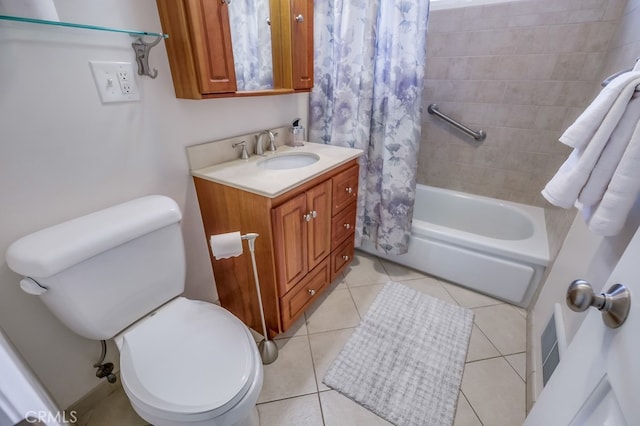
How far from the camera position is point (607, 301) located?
455 millimetres

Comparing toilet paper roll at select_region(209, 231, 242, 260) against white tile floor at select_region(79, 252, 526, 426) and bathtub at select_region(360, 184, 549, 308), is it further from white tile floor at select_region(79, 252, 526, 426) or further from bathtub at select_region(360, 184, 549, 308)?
bathtub at select_region(360, 184, 549, 308)

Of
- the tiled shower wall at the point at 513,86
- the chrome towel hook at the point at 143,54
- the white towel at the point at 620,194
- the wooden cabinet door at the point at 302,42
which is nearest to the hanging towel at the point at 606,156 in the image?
the white towel at the point at 620,194

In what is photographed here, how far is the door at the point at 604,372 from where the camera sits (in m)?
0.38

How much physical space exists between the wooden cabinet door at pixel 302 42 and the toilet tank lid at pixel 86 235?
931 millimetres

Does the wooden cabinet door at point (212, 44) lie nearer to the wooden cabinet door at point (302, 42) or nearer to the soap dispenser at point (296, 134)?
the wooden cabinet door at point (302, 42)

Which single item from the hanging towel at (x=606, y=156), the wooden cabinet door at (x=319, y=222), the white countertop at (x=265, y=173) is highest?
the hanging towel at (x=606, y=156)

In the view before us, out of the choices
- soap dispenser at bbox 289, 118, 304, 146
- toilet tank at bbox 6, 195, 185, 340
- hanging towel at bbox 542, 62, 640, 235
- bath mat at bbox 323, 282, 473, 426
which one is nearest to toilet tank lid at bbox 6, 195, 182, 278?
toilet tank at bbox 6, 195, 185, 340

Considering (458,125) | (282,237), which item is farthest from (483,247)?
(282,237)

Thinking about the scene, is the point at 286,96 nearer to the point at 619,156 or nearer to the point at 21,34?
the point at 21,34

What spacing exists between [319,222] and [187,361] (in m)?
0.78

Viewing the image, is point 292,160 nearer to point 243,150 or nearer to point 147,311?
point 243,150

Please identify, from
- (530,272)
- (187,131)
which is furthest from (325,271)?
(530,272)

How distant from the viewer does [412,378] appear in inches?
50.3

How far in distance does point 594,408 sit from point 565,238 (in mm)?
1115
